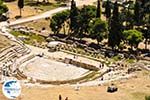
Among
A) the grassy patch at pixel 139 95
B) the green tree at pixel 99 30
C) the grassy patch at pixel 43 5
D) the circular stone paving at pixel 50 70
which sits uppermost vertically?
the grassy patch at pixel 43 5

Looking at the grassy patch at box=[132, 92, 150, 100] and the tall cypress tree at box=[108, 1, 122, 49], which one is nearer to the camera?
the grassy patch at box=[132, 92, 150, 100]

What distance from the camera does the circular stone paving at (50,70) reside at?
93000mm

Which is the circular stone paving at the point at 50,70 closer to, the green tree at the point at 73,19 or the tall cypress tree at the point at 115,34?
the tall cypress tree at the point at 115,34

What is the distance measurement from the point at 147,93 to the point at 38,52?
1484 inches

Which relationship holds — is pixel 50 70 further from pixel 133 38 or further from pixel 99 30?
pixel 133 38

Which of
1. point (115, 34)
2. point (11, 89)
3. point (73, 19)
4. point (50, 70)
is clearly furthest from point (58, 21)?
point (11, 89)

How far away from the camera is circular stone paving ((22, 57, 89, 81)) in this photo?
93000 millimetres

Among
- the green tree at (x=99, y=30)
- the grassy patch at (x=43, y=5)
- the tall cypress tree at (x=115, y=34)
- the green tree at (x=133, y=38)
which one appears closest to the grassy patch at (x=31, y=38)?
the green tree at (x=99, y=30)

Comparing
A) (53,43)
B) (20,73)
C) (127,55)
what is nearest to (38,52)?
(53,43)

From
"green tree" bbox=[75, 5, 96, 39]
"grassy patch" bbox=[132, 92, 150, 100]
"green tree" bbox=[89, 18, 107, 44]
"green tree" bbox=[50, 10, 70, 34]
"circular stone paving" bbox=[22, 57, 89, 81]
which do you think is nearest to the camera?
"grassy patch" bbox=[132, 92, 150, 100]

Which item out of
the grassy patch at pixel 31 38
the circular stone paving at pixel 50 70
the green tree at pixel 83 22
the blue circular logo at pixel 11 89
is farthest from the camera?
the green tree at pixel 83 22

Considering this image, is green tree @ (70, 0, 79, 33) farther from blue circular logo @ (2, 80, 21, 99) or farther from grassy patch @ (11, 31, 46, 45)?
blue circular logo @ (2, 80, 21, 99)

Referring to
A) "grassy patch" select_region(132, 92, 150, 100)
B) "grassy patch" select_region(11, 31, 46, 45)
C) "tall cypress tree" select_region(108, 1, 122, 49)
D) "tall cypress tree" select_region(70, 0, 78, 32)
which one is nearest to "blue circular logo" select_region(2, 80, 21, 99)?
"grassy patch" select_region(132, 92, 150, 100)

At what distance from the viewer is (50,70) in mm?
96500
